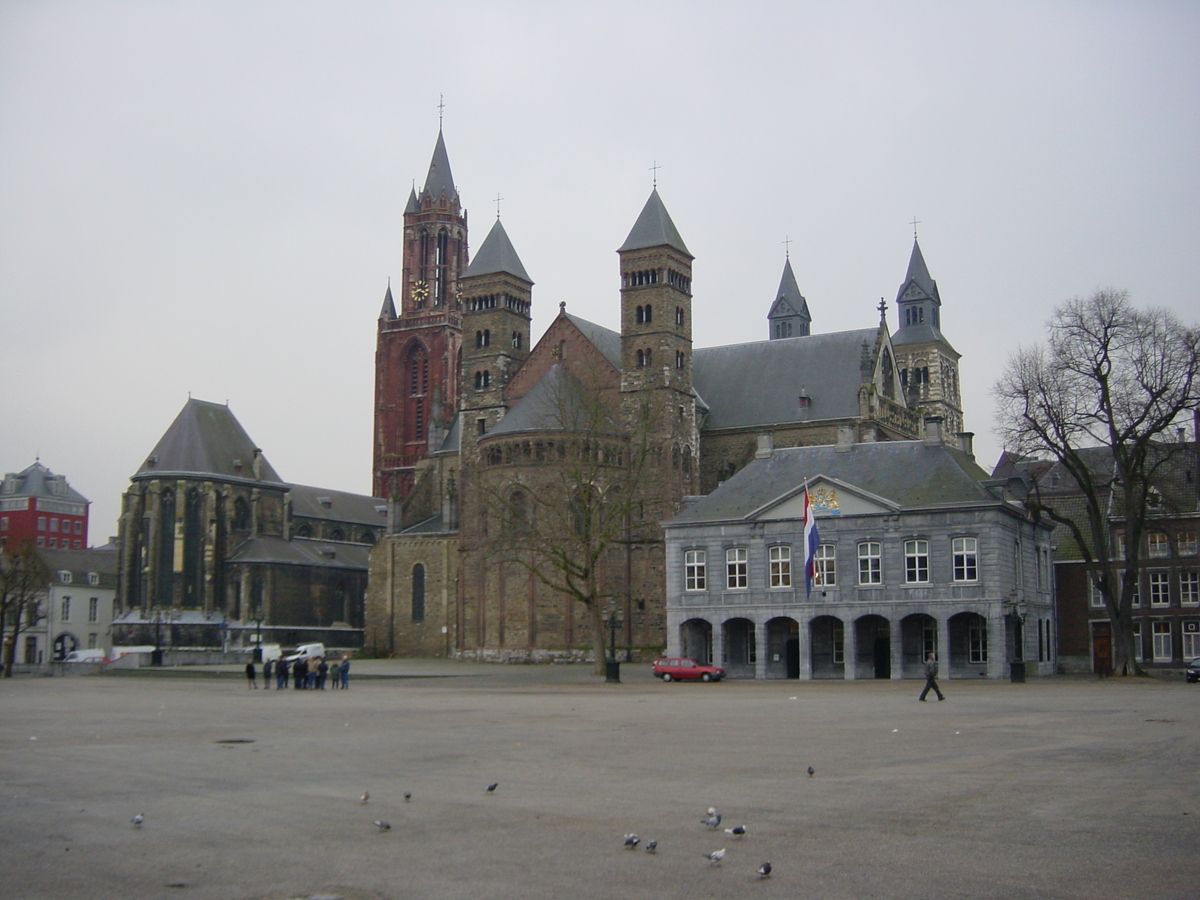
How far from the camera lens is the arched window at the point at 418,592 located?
80.8 meters

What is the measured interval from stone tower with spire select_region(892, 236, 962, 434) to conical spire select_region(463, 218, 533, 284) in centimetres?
3893

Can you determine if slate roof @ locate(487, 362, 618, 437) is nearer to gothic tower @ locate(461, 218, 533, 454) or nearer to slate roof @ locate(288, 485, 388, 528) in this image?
gothic tower @ locate(461, 218, 533, 454)

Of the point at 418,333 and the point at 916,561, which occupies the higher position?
the point at 418,333

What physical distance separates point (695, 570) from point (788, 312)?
62.1 meters

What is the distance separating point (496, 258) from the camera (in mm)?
80375

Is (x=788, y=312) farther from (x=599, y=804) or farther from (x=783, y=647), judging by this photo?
(x=599, y=804)

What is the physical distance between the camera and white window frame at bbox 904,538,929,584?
5234 centimetres

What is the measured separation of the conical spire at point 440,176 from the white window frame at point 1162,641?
78.0m

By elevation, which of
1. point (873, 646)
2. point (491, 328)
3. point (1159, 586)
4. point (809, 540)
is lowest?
point (873, 646)

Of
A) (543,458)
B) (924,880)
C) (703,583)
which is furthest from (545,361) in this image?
(924,880)

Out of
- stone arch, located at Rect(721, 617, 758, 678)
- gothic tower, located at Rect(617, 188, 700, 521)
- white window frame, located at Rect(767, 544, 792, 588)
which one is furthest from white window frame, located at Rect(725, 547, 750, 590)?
gothic tower, located at Rect(617, 188, 700, 521)

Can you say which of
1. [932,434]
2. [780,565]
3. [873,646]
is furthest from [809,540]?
[932,434]

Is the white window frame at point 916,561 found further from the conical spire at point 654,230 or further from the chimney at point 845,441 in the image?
the conical spire at point 654,230

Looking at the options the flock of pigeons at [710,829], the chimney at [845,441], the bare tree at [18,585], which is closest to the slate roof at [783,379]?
the chimney at [845,441]
